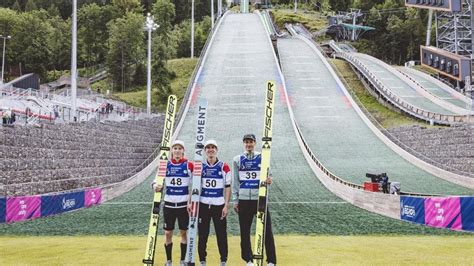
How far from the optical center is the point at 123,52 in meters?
62.7

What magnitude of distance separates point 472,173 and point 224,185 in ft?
52.4

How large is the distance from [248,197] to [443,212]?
21.0ft

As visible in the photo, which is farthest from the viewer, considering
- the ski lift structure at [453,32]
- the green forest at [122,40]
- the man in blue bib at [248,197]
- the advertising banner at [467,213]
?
the green forest at [122,40]

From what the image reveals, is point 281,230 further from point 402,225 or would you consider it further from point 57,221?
point 57,221

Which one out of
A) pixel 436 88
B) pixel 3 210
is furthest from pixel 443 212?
pixel 436 88

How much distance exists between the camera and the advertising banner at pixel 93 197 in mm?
17703

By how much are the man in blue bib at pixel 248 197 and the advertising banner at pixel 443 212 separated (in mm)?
5695

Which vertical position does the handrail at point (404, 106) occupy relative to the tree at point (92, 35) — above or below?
below

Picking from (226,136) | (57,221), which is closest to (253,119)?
(226,136)

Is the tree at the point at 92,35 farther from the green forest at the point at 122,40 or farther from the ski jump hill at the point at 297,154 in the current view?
the ski jump hill at the point at 297,154

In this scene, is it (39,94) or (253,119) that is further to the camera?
(39,94)

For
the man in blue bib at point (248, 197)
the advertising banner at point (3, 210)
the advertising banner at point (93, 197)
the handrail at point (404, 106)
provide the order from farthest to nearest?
1. the handrail at point (404, 106)
2. the advertising banner at point (93, 197)
3. the advertising banner at point (3, 210)
4. the man in blue bib at point (248, 197)

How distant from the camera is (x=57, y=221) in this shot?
14.9 meters

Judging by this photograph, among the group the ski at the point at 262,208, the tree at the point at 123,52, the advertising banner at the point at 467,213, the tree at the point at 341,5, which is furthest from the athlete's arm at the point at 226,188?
the tree at the point at 341,5
